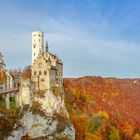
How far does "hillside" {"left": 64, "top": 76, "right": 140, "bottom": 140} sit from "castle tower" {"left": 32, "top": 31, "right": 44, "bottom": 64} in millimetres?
12428

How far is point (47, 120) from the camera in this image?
3627 inches

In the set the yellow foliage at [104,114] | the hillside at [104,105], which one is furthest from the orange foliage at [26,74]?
the yellow foliage at [104,114]

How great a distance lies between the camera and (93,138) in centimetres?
10962

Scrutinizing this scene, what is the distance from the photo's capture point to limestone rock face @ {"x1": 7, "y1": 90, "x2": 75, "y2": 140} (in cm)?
8944

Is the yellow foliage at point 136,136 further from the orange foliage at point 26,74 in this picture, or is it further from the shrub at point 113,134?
the orange foliage at point 26,74

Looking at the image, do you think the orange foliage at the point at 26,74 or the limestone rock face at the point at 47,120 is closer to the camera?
the limestone rock face at the point at 47,120

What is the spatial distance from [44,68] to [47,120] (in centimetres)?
Answer: 971

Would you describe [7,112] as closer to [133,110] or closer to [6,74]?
[6,74]

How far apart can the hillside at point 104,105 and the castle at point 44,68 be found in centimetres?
970

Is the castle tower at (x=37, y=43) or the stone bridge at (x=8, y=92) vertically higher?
the castle tower at (x=37, y=43)

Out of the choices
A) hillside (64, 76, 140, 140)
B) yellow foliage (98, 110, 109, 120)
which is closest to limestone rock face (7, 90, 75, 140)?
hillside (64, 76, 140, 140)

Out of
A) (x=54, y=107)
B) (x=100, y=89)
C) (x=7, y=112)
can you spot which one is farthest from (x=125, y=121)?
(x=7, y=112)

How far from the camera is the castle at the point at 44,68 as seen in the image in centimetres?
9438

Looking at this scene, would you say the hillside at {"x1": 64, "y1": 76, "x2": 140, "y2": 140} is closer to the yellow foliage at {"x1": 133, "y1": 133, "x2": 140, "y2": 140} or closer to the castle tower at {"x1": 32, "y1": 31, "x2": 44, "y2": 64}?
the yellow foliage at {"x1": 133, "y1": 133, "x2": 140, "y2": 140}
